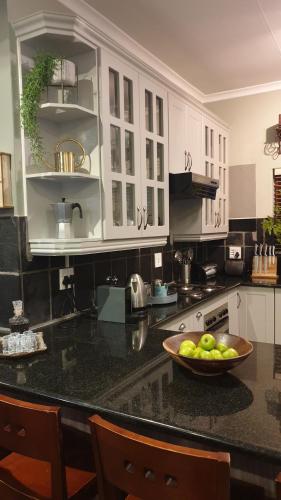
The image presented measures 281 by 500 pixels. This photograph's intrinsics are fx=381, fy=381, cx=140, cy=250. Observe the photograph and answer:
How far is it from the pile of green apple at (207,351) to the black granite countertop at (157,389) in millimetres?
92

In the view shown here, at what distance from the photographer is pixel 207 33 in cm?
267

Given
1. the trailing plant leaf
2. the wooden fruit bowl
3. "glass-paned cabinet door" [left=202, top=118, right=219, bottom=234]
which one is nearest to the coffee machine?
the trailing plant leaf

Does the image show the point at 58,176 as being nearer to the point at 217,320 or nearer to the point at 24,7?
the point at 24,7

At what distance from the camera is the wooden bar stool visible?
3.32 feet

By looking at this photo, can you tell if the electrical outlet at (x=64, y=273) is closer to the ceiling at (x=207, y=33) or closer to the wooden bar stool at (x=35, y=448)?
the wooden bar stool at (x=35, y=448)

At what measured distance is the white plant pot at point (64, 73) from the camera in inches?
70.2

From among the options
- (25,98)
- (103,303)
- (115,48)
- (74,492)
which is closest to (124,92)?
(115,48)

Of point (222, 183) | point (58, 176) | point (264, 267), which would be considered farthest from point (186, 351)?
point (222, 183)

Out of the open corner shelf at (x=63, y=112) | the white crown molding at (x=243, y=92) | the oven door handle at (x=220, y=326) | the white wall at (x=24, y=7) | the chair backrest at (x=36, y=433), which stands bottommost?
the oven door handle at (x=220, y=326)

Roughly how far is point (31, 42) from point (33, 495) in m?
1.89

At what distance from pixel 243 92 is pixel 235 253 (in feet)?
5.32

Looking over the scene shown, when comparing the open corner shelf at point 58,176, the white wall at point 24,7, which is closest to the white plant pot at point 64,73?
the white wall at point 24,7

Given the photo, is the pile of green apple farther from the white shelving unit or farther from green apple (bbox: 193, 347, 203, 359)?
the white shelving unit

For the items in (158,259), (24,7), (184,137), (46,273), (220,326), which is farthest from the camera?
(158,259)
